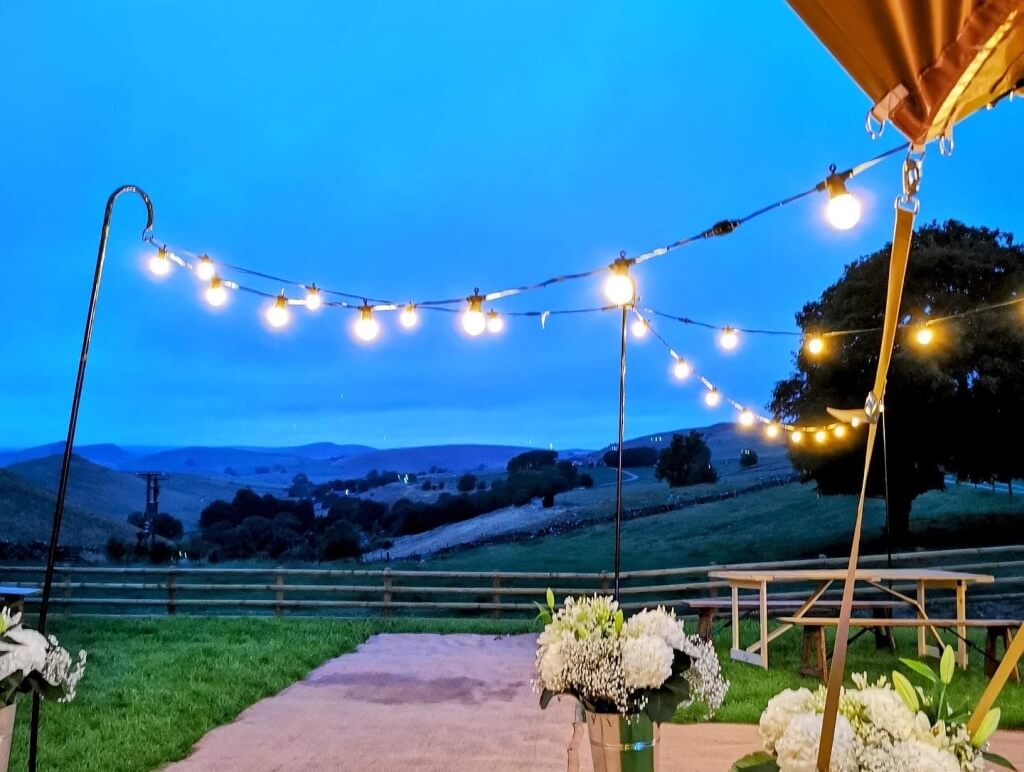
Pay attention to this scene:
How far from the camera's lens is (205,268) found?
4.85m

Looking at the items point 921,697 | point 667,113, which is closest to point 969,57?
point 921,697

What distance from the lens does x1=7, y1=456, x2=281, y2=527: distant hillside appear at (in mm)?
18828

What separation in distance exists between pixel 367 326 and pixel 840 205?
335cm

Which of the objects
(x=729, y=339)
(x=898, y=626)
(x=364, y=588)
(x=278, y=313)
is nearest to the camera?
(x=278, y=313)

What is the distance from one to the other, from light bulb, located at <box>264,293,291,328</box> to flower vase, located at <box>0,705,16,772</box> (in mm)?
3484

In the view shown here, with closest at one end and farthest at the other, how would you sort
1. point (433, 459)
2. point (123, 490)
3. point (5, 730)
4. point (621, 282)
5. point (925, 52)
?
point (925, 52), point (5, 730), point (621, 282), point (123, 490), point (433, 459)

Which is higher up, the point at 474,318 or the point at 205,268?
the point at 205,268

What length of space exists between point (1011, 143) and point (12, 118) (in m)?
52.1

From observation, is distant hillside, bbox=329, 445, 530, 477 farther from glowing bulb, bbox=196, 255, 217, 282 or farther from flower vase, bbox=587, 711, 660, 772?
flower vase, bbox=587, 711, 660, 772

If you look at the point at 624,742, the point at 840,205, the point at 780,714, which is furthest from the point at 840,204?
the point at 780,714

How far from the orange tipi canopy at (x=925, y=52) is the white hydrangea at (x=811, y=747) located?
75 cm

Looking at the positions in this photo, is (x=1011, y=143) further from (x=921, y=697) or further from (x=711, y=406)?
(x=921, y=697)

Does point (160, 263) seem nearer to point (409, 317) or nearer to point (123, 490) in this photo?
point (409, 317)

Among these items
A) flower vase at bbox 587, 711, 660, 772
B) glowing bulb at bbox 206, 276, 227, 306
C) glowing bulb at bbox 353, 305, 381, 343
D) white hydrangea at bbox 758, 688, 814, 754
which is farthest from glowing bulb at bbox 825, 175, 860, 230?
glowing bulb at bbox 206, 276, 227, 306
